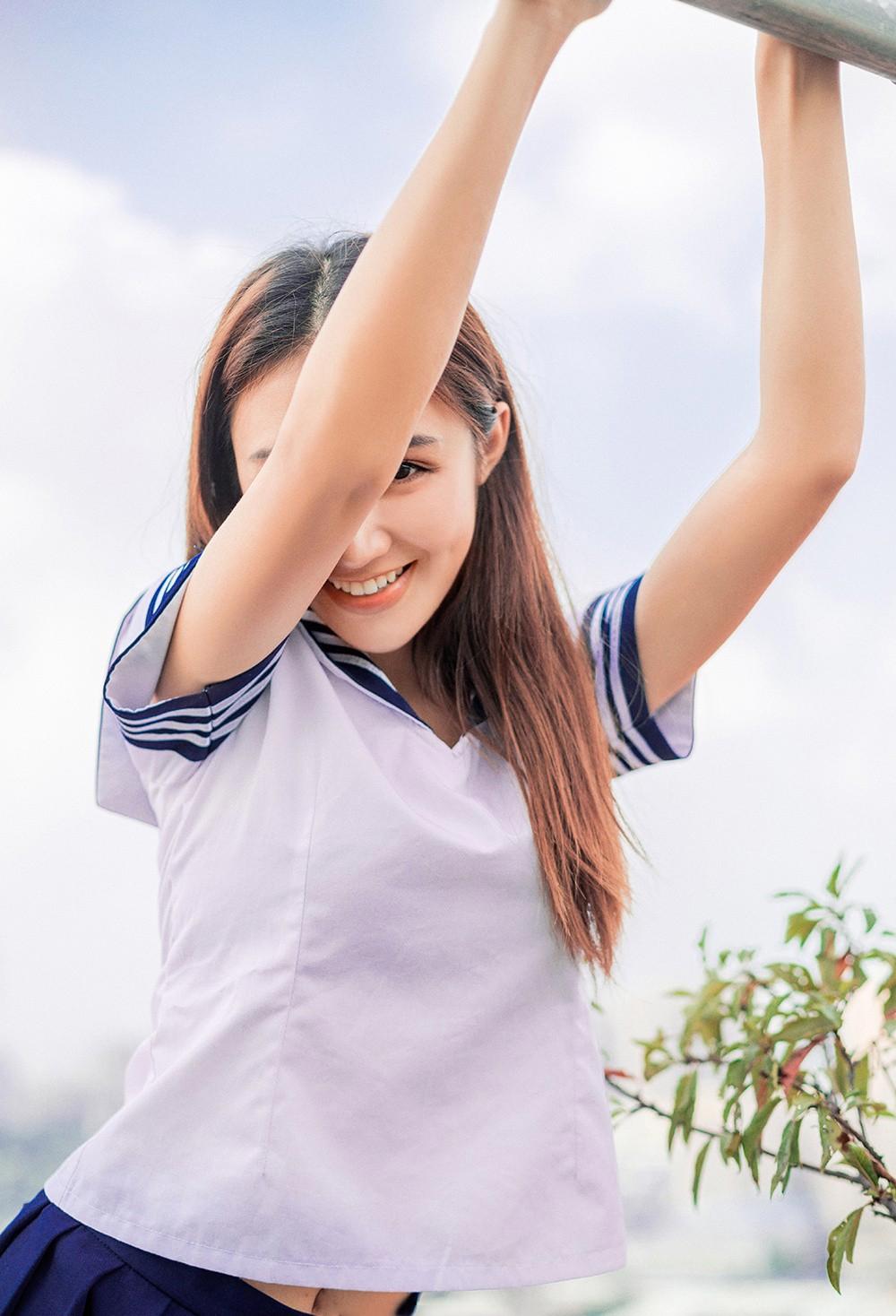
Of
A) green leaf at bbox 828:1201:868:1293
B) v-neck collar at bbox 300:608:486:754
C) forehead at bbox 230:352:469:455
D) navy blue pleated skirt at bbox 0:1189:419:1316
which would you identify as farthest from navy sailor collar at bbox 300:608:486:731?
green leaf at bbox 828:1201:868:1293

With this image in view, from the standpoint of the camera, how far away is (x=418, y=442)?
0.78 meters

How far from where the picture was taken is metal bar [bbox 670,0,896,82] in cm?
56

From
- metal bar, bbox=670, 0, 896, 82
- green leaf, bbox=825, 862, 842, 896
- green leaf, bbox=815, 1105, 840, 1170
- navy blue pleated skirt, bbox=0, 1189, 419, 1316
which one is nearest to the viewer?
metal bar, bbox=670, 0, 896, 82

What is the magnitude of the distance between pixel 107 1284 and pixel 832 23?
0.69 m

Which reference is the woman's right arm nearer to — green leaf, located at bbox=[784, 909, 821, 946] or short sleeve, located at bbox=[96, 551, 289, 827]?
short sleeve, located at bbox=[96, 551, 289, 827]

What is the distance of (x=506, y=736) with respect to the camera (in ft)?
2.74

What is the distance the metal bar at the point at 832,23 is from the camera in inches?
22.0

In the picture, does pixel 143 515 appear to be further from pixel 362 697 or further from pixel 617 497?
pixel 362 697

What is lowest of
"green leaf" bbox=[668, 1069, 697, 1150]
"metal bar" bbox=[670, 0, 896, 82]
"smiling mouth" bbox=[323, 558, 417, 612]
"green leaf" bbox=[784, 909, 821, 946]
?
"green leaf" bbox=[668, 1069, 697, 1150]

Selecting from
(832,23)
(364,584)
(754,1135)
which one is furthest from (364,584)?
(754,1135)

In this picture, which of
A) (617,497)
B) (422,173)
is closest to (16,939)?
(617,497)

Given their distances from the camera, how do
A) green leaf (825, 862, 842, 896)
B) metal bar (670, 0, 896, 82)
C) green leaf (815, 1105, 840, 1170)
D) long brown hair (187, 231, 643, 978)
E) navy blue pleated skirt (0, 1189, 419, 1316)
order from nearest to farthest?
metal bar (670, 0, 896, 82), navy blue pleated skirt (0, 1189, 419, 1316), long brown hair (187, 231, 643, 978), green leaf (815, 1105, 840, 1170), green leaf (825, 862, 842, 896)

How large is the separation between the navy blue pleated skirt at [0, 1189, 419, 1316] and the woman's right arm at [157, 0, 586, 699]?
352mm

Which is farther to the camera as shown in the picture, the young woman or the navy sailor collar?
the navy sailor collar
